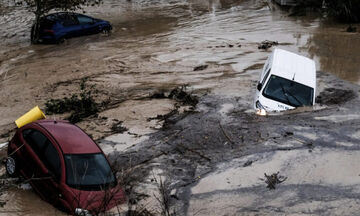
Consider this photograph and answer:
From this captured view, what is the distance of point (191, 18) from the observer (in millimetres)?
25969

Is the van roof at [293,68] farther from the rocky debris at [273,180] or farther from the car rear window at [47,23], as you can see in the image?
the car rear window at [47,23]

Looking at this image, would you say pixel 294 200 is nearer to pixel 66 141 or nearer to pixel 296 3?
pixel 66 141

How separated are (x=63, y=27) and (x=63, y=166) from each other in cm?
1349

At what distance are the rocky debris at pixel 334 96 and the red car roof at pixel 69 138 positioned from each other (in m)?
7.41

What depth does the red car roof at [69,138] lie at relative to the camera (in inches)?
340

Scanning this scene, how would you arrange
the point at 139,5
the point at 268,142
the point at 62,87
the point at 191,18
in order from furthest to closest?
the point at 139,5, the point at 191,18, the point at 62,87, the point at 268,142

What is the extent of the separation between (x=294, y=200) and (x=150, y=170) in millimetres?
2908

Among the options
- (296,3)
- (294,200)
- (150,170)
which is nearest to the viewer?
(294,200)

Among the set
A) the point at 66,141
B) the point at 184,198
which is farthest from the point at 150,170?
the point at 66,141

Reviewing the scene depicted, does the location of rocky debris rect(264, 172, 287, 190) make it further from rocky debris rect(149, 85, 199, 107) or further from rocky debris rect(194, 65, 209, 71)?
rocky debris rect(194, 65, 209, 71)

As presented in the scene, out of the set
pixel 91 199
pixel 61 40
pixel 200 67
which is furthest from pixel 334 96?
pixel 61 40

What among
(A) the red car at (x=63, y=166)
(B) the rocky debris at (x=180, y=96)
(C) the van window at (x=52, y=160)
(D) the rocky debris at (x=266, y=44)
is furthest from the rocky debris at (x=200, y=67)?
(C) the van window at (x=52, y=160)

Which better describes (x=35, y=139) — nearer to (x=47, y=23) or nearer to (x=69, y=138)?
(x=69, y=138)

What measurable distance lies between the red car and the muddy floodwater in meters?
0.34
